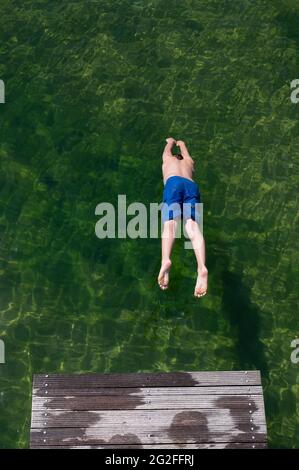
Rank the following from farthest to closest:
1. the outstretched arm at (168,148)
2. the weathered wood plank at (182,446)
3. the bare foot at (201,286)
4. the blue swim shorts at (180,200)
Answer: the outstretched arm at (168,148) → the blue swim shorts at (180,200) → the bare foot at (201,286) → the weathered wood plank at (182,446)

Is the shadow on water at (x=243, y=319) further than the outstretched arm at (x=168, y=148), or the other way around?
the outstretched arm at (x=168, y=148)

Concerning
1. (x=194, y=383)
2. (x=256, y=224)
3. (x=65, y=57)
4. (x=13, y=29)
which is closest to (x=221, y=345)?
(x=194, y=383)

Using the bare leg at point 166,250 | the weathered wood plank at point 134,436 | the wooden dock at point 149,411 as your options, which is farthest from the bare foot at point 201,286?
the weathered wood plank at point 134,436

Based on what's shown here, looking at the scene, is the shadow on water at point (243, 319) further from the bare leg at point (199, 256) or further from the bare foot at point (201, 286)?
the bare foot at point (201, 286)

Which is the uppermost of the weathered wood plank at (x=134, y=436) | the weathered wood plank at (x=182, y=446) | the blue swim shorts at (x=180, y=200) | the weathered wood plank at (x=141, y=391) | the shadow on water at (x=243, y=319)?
the blue swim shorts at (x=180, y=200)

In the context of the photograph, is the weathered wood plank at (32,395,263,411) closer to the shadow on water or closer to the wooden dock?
the wooden dock

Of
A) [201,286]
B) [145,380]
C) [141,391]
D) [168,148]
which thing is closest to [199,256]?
[201,286]
